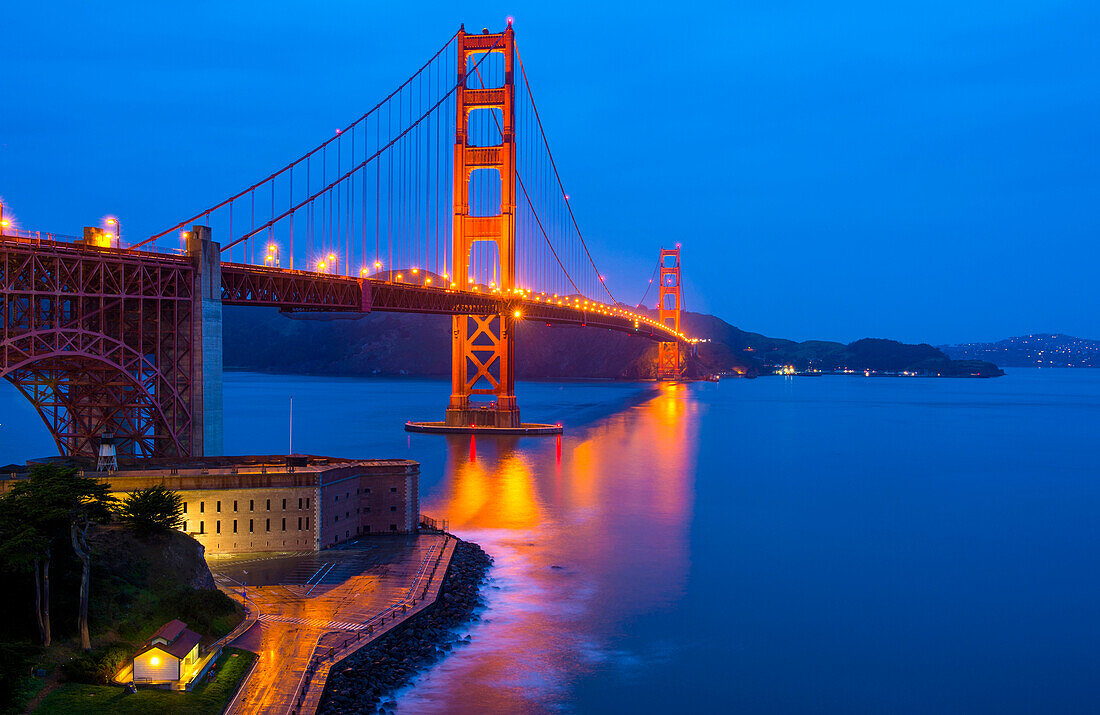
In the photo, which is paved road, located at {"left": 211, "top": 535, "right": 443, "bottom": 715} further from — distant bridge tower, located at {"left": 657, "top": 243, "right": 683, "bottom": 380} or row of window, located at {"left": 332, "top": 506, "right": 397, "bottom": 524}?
distant bridge tower, located at {"left": 657, "top": 243, "right": 683, "bottom": 380}

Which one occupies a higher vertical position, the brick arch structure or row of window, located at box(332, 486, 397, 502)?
the brick arch structure

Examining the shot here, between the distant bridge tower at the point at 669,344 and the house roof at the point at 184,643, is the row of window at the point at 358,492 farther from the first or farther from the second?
the distant bridge tower at the point at 669,344

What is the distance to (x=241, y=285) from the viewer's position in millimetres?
37312

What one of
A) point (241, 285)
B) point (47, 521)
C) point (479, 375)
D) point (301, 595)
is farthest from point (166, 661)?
point (479, 375)

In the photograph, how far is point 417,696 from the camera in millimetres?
19109

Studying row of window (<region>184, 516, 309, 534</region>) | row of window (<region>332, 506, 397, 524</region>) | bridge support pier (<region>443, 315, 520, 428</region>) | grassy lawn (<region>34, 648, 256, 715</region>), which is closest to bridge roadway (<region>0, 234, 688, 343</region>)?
bridge support pier (<region>443, 315, 520, 428</region>)

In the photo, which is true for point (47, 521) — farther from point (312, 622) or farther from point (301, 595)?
point (301, 595)

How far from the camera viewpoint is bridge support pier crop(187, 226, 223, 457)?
1260 inches

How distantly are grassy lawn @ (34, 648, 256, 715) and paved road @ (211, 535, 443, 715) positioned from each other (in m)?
0.41

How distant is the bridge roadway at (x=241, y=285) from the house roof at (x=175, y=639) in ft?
44.9

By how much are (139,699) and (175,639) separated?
124 cm

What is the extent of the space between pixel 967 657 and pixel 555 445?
40.1 m

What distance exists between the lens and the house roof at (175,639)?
1733 centimetres

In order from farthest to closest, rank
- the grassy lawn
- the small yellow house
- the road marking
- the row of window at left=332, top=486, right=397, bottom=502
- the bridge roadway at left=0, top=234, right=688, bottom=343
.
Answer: the row of window at left=332, top=486, right=397, bottom=502 < the bridge roadway at left=0, top=234, right=688, bottom=343 < the road marking < the small yellow house < the grassy lawn
